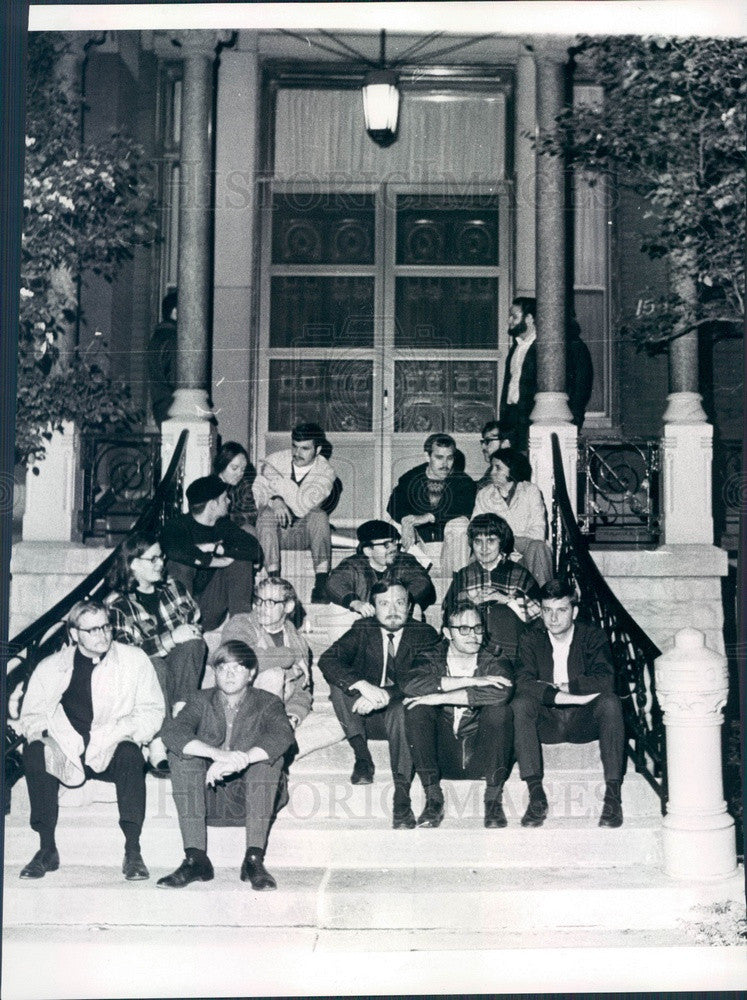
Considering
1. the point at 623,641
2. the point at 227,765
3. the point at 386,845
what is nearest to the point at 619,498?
the point at 623,641

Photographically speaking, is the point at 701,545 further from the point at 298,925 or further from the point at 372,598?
the point at 298,925

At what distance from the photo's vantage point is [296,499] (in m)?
4.37

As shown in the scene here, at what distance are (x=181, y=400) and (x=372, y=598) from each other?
3.29 ft

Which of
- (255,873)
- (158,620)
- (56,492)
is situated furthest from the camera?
(56,492)

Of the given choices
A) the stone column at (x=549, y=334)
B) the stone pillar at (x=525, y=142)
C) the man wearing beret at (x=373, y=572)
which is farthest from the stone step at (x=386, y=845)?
the stone pillar at (x=525, y=142)

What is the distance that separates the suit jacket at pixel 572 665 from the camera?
166 inches

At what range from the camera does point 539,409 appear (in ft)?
14.5

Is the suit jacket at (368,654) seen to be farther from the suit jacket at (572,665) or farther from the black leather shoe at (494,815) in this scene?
the black leather shoe at (494,815)

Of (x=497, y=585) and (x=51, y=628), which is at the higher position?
(x=497, y=585)

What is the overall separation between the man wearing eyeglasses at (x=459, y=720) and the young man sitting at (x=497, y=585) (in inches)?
4.2

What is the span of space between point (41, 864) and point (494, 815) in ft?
5.10

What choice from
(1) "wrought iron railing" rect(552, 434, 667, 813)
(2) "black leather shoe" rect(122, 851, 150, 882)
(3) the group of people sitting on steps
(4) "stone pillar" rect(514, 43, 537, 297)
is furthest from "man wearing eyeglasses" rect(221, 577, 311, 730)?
(4) "stone pillar" rect(514, 43, 537, 297)

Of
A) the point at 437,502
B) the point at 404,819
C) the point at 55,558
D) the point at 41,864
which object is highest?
the point at 437,502

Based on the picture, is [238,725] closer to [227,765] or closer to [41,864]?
[227,765]
